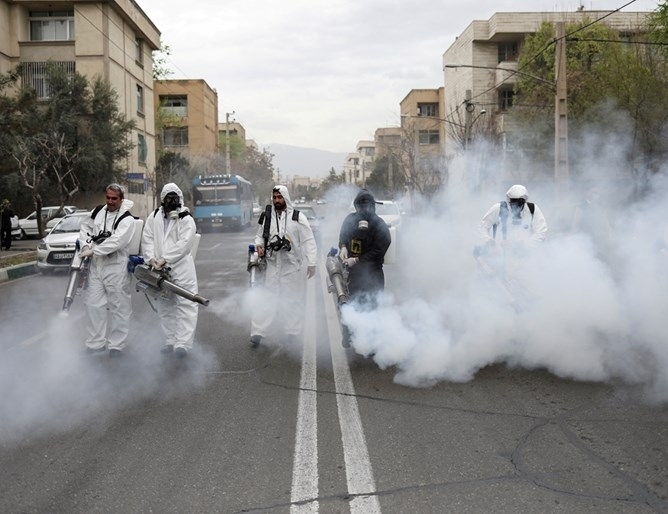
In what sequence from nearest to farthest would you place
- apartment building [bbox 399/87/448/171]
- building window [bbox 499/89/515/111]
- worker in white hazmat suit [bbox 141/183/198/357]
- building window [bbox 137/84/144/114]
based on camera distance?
worker in white hazmat suit [bbox 141/183/198/357] → apartment building [bbox 399/87/448/171] → building window [bbox 499/89/515/111] → building window [bbox 137/84/144/114]

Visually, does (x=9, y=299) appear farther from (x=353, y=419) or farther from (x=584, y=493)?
(x=584, y=493)

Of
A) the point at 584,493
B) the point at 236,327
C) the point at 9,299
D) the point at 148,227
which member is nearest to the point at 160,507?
the point at 584,493

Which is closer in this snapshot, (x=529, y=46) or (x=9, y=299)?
(x=9, y=299)

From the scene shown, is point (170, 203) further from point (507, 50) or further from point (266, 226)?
point (507, 50)

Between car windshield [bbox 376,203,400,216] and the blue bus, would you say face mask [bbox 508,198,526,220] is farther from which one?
the blue bus

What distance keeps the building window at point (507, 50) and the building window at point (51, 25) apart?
25.1 meters

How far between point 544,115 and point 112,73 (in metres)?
22.9

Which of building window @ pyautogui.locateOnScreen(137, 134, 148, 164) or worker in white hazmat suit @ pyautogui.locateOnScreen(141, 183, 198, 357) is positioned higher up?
building window @ pyautogui.locateOnScreen(137, 134, 148, 164)

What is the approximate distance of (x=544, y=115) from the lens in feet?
79.9

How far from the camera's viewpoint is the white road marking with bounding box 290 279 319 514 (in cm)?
355

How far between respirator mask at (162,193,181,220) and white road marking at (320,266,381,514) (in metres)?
2.10

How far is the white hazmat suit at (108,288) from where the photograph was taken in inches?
273

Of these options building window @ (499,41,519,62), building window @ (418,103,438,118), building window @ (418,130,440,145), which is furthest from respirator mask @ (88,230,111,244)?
building window @ (418,103,438,118)

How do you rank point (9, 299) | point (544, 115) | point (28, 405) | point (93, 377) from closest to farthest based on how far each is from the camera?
point (28, 405)
point (93, 377)
point (9, 299)
point (544, 115)
